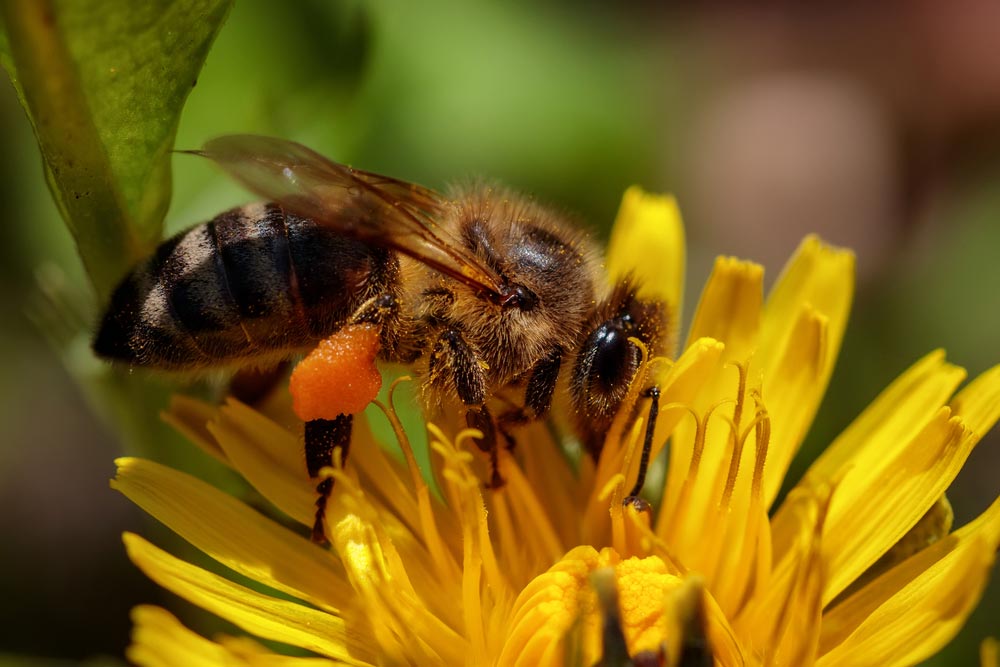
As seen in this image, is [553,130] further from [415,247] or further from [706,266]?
[415,247]

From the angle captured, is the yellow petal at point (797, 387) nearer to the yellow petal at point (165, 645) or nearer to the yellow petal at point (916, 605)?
the yellow petal at point (916, 605)

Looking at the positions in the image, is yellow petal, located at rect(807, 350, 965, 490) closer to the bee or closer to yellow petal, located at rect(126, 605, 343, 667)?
the bee

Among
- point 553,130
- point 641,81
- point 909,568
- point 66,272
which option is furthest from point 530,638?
point 641,81

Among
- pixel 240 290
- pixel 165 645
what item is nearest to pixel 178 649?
pixel 165 645

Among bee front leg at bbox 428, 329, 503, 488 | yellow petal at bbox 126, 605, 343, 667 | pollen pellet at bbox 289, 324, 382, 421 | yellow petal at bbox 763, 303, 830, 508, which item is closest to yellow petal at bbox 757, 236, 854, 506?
yellow petal at bbox 763, 303, 830, 508

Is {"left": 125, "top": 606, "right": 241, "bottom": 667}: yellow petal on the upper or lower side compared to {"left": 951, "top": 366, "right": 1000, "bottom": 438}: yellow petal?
lower
